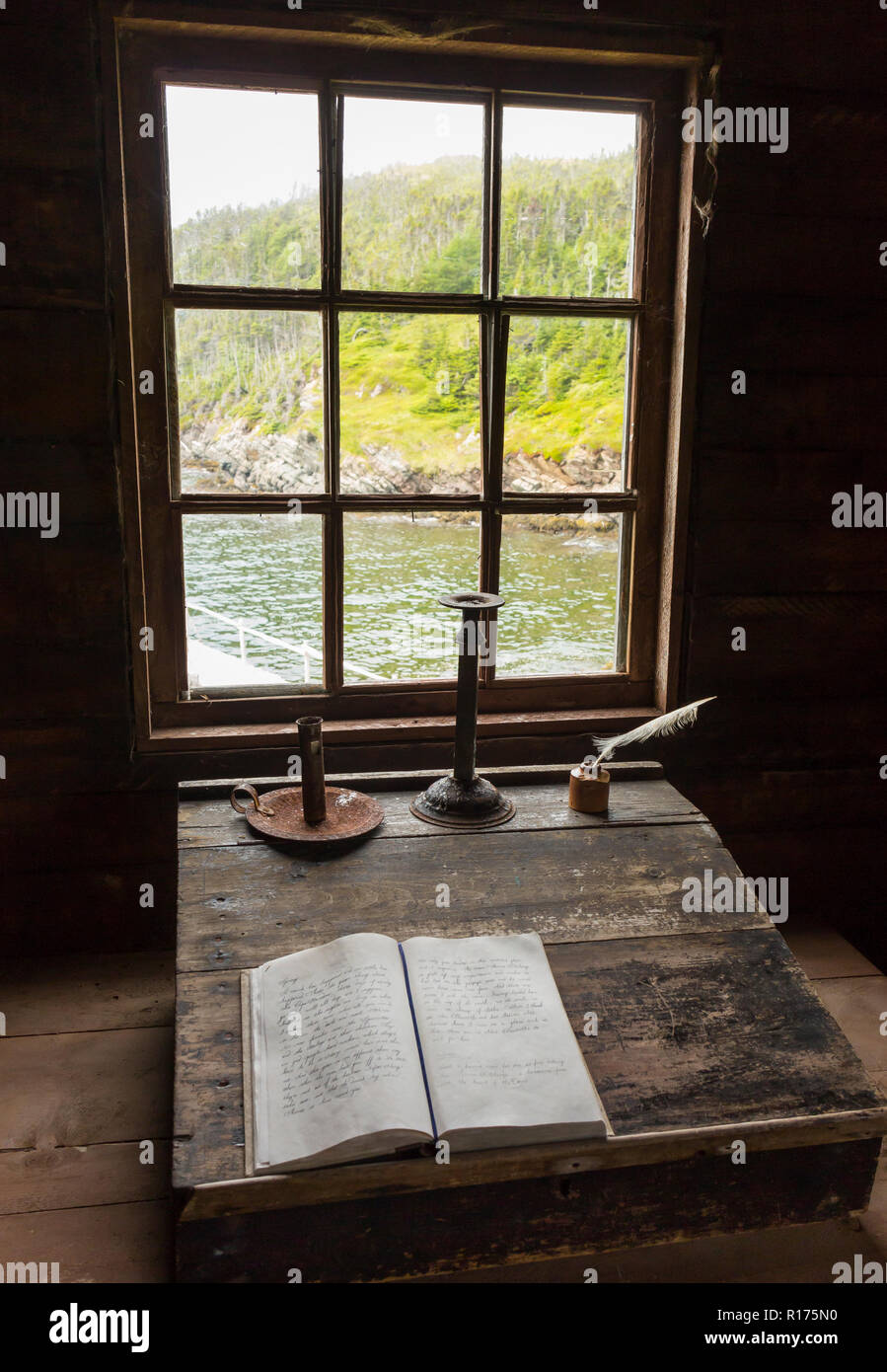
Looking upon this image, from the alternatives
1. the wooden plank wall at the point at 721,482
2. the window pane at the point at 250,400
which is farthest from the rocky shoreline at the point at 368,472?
the wooden plank wall at the point at 721,482

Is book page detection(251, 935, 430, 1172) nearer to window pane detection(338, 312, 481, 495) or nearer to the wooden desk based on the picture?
the wooden desk

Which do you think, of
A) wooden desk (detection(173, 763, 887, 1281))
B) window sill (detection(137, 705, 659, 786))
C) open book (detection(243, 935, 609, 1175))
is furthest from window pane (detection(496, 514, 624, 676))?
open book (detection(243, 935, 609, 1175))

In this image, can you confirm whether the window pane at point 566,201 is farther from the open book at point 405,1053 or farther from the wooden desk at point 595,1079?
the open book at point 405,1053

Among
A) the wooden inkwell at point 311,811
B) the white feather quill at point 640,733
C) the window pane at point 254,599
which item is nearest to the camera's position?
the wooden inkwell at point 311,811

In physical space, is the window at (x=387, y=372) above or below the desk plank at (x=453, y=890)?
above

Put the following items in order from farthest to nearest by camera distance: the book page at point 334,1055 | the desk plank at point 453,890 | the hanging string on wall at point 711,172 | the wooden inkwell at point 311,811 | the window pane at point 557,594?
the window pane at point 557,594 → the hanging string on wall at point 711,172 → the wooden inkwell at point 311,811 → the desk plank at point 453,890 → the book page at point 334,1055

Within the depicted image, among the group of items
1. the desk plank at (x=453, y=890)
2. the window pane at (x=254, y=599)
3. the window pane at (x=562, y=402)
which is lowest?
the desk plank at (x=453, y=890)

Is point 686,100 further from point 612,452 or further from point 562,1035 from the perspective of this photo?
point 562,1035

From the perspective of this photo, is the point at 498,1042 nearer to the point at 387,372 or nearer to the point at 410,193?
the point at 387,372

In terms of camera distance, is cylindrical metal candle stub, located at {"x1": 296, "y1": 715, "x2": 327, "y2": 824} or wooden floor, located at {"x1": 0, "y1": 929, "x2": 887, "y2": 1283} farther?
cylindrical metal candle stub, located at {"x1": 296, "y1": 715, "x2": 327, "y2": 824}

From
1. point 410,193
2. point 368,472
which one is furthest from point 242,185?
point 368,472

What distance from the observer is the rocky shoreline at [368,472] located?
2031mm

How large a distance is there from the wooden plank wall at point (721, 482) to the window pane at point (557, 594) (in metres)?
0.20

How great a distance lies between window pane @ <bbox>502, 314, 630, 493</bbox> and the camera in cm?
213
